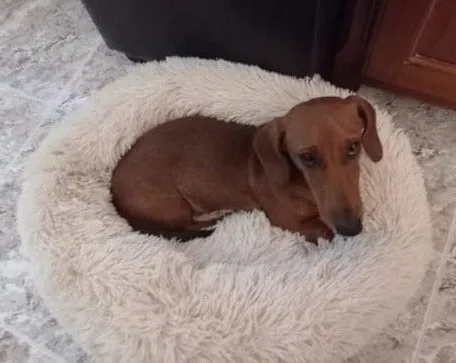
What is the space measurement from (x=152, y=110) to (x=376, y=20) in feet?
2.15

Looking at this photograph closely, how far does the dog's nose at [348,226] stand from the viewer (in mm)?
1420

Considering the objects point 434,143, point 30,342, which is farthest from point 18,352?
point 434,143

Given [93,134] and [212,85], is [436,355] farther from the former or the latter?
[93,134]

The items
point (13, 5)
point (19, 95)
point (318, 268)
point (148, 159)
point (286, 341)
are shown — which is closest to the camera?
point (286, 341)

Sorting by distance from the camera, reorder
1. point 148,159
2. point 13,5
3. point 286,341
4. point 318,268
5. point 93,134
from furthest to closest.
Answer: point 13,5, point 93,134, point 148,159, point 318,268, point 286,341

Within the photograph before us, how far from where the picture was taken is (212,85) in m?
1.83

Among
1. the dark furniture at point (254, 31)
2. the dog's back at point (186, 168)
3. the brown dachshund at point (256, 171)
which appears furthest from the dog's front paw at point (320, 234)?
the dark furniture at point (254, 31)

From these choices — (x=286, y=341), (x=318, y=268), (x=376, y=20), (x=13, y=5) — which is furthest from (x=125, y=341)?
(x=13, y=5)

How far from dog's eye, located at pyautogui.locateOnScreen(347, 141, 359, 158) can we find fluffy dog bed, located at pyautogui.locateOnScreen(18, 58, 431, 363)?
0.24 metres

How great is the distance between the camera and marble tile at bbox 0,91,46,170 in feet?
6.66

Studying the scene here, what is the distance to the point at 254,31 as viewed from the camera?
5.58 ft

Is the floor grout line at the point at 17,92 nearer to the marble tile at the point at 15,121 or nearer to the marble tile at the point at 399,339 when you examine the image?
the marble tile at the point at 15,121

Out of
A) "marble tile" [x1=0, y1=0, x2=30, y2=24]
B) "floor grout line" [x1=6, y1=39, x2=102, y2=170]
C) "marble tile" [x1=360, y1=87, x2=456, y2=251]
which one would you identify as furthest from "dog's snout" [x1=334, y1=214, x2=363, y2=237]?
"marble tile" [x1=0, y1=0, x2=30, y2=24]

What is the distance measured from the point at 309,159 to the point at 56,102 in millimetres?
1052
